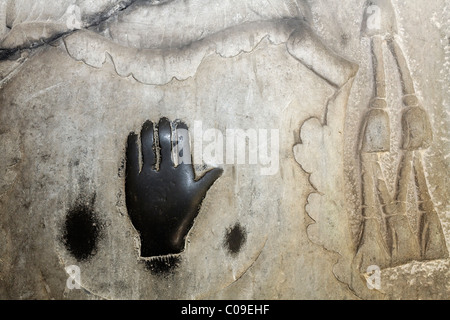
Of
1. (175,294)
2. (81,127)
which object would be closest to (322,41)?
(81,127)

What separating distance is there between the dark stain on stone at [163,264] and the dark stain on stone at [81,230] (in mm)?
228

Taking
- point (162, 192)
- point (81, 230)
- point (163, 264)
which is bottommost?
point (163, 264)

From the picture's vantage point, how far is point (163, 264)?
1.77 meters

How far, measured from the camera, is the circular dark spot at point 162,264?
5.77 ft

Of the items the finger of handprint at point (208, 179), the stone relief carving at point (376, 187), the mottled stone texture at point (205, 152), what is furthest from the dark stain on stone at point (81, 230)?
the stone relief carving at point (376, 187)

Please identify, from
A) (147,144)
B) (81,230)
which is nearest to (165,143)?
(147,144)

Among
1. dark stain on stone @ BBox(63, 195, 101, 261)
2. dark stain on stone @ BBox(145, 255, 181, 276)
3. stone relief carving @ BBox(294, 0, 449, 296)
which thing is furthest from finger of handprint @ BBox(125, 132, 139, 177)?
stone relief carving @ BBox(294, 0, 449, 296)

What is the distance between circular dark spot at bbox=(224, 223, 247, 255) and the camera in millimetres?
1790

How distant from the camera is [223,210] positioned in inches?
70.4

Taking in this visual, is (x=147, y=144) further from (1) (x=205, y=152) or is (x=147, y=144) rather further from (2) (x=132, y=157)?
(1) (x=205, y=152)

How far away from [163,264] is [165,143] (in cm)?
48

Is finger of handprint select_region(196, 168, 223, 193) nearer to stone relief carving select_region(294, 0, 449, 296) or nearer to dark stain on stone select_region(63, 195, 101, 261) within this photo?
stone relief carving select_region(294, 0, 449, 296)

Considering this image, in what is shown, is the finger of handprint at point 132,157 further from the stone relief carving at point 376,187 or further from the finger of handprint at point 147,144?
the stone relief carving at point 376,187
